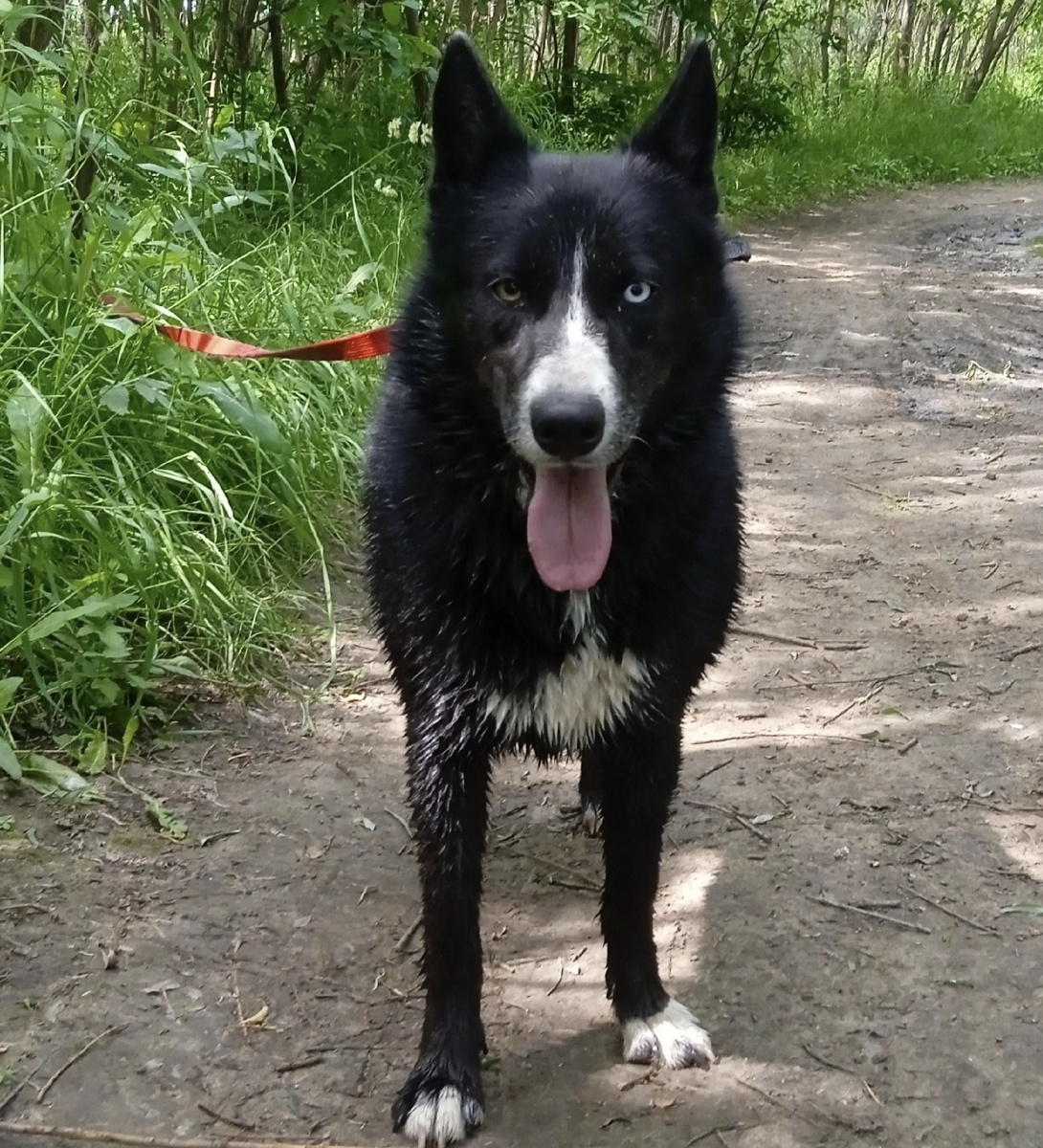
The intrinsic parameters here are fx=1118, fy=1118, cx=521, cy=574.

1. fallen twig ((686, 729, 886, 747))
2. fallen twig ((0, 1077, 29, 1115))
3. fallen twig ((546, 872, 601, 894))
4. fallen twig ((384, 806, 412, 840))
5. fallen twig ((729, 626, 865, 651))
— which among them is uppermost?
fallen twig ((729, 626, 865, 651))

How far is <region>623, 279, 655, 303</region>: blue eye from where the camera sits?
66.1 inches

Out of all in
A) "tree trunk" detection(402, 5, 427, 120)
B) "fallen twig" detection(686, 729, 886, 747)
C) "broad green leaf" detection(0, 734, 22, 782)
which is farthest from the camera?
"tree trunk" detection(402, 5, 427, 120)

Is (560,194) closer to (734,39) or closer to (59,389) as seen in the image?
(59,389)

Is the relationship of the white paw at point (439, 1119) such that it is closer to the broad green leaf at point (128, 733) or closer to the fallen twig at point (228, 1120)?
the fallen twig at point (228, 1120)

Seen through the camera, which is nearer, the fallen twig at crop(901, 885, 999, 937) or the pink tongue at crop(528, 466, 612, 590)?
the pink tongue at crop(528, 466, 612, 590)

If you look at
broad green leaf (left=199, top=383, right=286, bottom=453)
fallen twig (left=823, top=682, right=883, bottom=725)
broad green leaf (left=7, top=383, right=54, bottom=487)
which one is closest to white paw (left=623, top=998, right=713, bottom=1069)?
fallen twig (left=823, top=682, right=883, bottom=725)

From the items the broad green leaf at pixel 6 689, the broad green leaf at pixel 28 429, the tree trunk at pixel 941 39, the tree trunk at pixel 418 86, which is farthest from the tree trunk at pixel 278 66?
the tree trunk at pixel 941 39

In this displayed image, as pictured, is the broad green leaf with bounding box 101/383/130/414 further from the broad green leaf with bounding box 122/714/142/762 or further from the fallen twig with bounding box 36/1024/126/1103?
the fallen twig with bounding box 36/1024/126/1103

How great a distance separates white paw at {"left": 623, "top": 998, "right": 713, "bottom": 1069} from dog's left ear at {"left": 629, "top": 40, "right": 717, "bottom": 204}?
1375 millimetres

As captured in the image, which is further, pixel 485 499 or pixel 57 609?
pixel 57 609

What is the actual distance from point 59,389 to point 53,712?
815 millimetres

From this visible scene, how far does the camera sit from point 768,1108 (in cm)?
171

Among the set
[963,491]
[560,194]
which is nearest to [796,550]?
[963,491]

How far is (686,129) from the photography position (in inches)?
74.9
